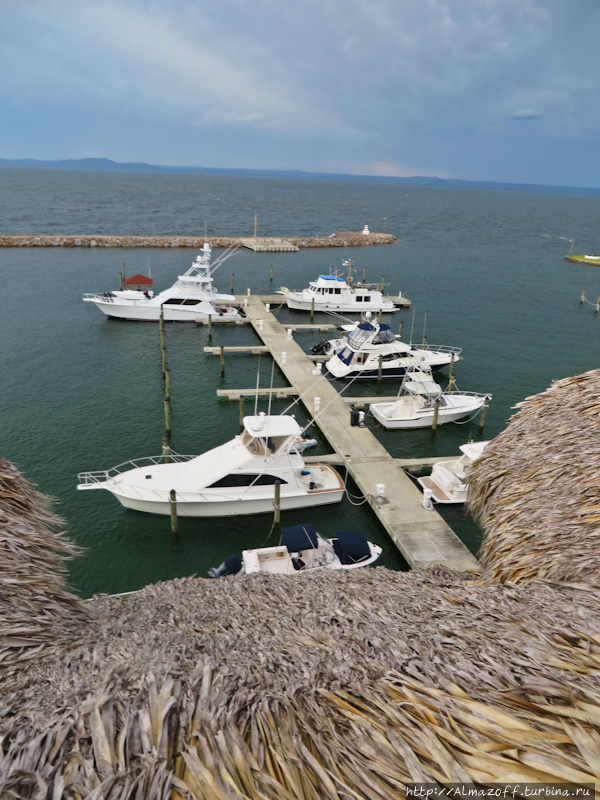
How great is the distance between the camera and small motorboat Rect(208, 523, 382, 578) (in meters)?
14.9

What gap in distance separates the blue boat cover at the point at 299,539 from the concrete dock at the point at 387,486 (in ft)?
10.2

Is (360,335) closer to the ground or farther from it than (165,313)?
farther from it

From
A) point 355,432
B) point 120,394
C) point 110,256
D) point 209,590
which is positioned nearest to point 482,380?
point 355,432

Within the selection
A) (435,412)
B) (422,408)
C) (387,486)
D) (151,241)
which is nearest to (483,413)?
(435,412)

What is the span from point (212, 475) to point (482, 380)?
22.3 m

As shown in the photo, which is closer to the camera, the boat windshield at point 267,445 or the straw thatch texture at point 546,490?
the straw thatch texture at point 546,490

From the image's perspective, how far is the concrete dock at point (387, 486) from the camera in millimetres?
15938

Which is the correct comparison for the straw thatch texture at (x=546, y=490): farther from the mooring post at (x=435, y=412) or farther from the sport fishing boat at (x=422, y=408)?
the sport fishing boat at (x=422, y=408)

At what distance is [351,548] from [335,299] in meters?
33.6

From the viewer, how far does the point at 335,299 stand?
150 feet

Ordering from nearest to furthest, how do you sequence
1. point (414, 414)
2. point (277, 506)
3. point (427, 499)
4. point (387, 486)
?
point (277, 506) → point (427, 499) → point (387, 486) → point (414, 414)

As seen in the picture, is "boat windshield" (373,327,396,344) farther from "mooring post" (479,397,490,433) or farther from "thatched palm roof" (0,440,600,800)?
"thatched palm roof" (0,440,600,800)

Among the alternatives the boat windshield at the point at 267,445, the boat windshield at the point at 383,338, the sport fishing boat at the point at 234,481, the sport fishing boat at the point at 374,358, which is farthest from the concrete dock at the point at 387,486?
the boat windshield at the point at 383,338

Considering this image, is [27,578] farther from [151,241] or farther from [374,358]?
[151,241]
